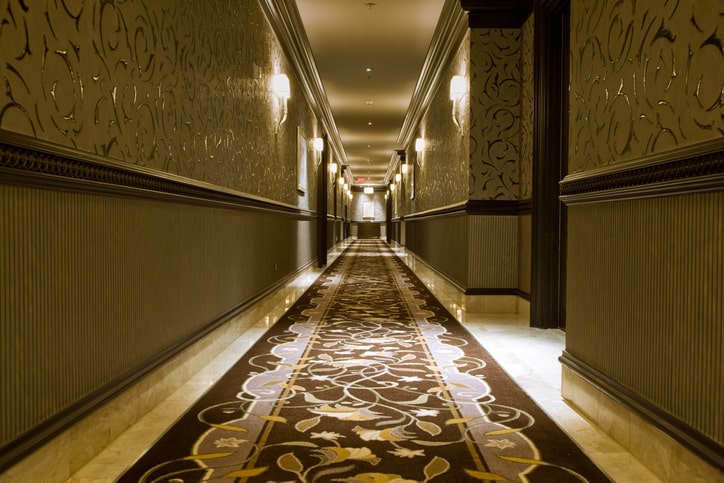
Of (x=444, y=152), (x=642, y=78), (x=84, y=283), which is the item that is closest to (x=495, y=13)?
(x=444, y=152)

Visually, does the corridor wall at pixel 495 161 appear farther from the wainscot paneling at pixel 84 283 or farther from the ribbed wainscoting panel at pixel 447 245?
the wainscot paneling at pixel 84 283

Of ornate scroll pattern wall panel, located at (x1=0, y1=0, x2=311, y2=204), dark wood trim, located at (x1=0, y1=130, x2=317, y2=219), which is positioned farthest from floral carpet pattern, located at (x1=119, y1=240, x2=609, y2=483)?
ornate scroll pattern wall panel, located at (x1=0, y1=0, x2=311, y2=204)

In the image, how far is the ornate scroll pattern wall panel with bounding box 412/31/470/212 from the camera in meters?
6.22

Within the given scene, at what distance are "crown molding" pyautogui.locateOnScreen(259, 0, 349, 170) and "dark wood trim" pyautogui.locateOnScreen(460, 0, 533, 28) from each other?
1.84 metres

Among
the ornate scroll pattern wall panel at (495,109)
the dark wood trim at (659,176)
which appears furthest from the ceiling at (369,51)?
the dark wood trim at (659,176)

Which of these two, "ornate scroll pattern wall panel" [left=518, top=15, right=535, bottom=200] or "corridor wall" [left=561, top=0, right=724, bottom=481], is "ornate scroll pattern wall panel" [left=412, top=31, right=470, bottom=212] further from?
"corridor wall" [left=561, top=0, right=724, bottom=481]

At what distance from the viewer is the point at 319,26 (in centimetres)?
716

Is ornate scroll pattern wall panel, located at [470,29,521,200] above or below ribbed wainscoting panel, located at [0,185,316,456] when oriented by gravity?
above

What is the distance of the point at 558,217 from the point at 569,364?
2.38m

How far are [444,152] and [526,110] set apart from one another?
8.54 ft

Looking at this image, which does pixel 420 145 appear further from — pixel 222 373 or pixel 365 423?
pixel 365 423

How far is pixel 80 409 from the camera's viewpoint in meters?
1.93

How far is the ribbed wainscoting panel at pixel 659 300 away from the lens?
165 cm

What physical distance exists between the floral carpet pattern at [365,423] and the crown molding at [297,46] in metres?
3.44
